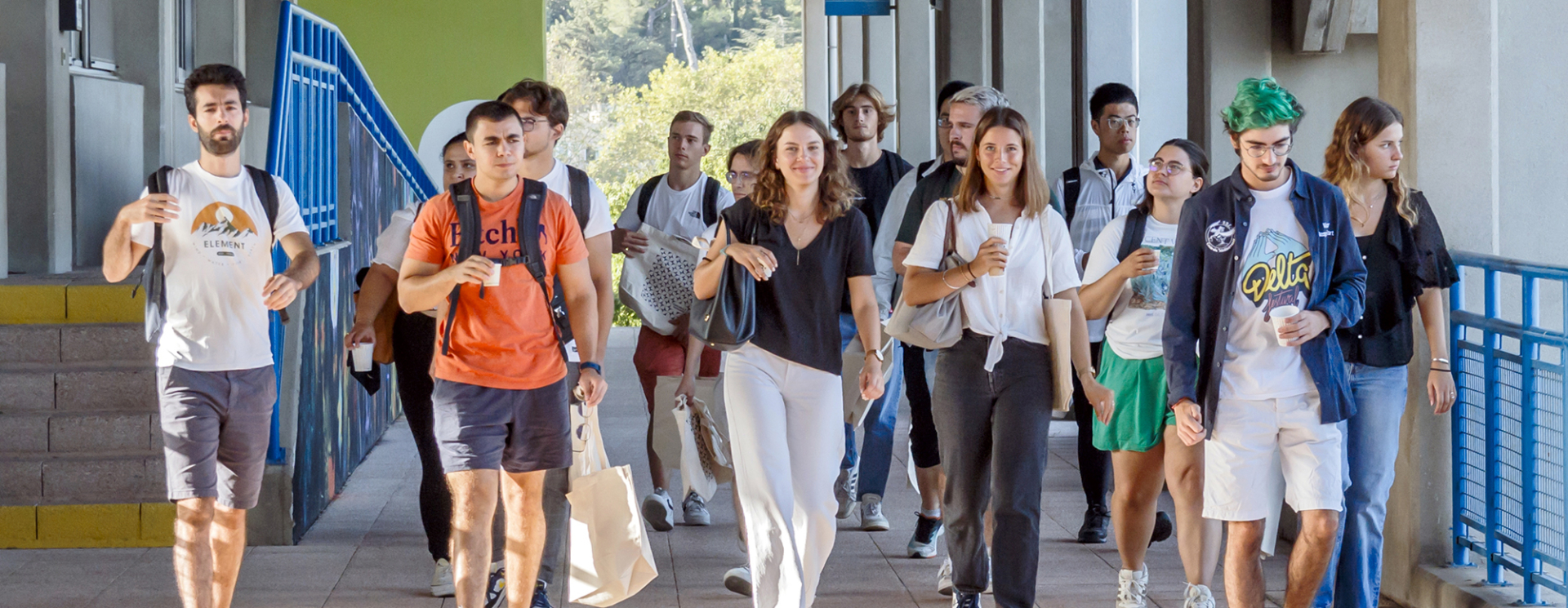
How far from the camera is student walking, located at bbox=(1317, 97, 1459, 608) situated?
477 centimetres

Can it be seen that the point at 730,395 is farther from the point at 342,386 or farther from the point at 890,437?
the point at 342,386

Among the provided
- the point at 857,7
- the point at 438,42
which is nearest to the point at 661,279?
the point at 857,7

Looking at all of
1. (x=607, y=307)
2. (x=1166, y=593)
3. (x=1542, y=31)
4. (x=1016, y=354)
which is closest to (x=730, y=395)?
(x=607, y=307)

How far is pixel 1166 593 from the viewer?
573 centimetres

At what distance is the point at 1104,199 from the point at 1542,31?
1720mm

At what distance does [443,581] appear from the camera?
5773 millimetres

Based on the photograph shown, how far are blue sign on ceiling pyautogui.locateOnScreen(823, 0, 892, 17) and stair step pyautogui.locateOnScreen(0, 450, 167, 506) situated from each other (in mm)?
7576

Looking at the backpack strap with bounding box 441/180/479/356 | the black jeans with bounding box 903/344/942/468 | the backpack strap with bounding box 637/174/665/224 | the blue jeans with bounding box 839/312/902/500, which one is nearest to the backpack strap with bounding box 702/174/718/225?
the backpack strap with bounding box 637/174/665/224

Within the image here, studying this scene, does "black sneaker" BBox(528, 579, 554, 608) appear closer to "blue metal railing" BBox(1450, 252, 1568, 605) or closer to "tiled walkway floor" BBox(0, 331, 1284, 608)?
"tiled walkway floor" BBox(0, 331, 1284, 608)

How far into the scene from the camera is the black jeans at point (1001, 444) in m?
4.81

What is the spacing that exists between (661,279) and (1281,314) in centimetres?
313

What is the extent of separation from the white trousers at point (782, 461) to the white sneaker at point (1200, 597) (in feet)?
3.97

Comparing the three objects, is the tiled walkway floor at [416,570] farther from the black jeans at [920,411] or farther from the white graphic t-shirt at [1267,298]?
the white graphic t-shirt at [1267,298]

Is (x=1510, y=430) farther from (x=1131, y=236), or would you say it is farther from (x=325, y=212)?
(x=325, y=212)
